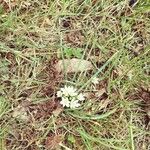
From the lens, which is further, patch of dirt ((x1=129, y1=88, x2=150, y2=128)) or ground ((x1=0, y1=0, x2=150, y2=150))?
patch of dirt ((x1=129, y1=88, x2=150, y2=128))

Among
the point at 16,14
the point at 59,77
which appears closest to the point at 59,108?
the point at 59,77

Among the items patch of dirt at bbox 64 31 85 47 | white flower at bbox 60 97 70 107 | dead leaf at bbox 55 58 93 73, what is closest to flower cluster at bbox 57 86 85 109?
white flower at bbox 60 97 70 107

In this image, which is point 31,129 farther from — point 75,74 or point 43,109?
point 75,74

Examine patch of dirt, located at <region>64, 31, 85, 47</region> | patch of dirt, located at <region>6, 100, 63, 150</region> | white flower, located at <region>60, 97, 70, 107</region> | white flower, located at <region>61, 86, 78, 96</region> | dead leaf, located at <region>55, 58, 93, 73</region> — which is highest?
patch of dirt, located at <region>64, 31, 85, 47</region>

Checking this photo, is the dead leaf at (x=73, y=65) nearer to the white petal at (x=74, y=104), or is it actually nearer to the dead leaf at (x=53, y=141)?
the white petal at (x=74, y=104)

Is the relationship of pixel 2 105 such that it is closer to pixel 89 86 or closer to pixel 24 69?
pixel 24 69

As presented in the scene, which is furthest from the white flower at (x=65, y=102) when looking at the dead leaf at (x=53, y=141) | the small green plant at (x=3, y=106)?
the small green plant at (x=3, y=106)

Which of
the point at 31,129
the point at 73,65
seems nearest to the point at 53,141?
the point at 31,129

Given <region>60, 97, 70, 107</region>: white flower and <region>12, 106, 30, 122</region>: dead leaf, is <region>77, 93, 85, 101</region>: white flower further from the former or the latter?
<region>12, 106, 30, 122</region>: dead leaf
